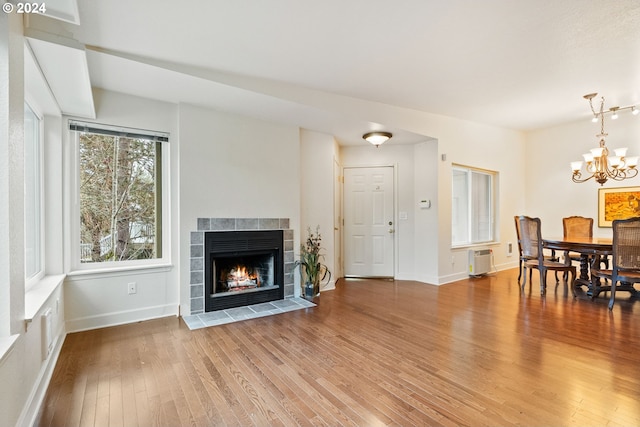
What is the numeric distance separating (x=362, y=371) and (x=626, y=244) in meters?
3.81

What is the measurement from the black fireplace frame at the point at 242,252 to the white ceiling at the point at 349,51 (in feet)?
5.23

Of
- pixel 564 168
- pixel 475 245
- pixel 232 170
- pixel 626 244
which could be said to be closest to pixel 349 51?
pixel 232 170

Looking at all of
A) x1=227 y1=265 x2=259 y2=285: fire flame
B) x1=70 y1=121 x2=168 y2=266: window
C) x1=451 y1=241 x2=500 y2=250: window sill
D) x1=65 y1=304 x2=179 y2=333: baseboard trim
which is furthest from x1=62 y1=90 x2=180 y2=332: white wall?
x1=451 y1=241 x2=500 y2=250: window sill

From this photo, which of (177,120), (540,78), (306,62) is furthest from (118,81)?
(540,78)

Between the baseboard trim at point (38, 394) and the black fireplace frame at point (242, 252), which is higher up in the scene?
the black fireplace frame at point (242, 252)

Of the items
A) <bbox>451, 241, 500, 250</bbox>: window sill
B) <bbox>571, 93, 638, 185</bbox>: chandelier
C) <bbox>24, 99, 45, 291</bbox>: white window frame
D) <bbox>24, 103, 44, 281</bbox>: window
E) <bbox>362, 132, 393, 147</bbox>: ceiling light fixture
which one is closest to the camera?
<bbox>24, 103, 44, 281</bbox>: window

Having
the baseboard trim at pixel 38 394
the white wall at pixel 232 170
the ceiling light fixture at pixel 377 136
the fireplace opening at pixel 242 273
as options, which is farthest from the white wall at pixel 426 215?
the baseboard trim at pixel 38 394

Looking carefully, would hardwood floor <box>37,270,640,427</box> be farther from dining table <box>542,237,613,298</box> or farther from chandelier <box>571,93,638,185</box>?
chandelier <box>571,93,638,185</box>

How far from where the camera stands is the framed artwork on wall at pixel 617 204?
5227 mm

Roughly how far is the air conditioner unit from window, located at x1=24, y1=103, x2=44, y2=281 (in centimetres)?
608

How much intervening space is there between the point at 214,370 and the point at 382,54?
3183mm

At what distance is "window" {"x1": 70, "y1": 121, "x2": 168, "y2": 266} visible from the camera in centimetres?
320

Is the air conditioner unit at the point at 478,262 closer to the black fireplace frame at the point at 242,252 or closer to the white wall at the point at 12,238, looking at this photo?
the black fireplace frame at the point at 242,252

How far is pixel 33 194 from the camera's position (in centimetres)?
274
